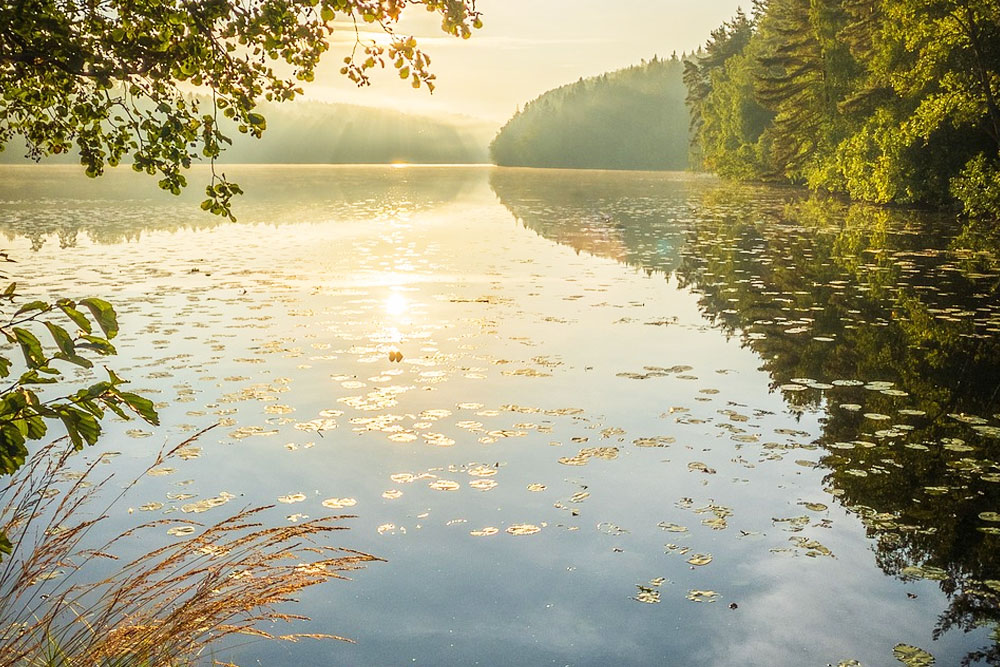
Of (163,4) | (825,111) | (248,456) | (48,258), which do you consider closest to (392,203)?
(825,111)

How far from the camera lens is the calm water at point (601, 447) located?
568 centimetres

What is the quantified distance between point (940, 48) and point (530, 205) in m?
27.2

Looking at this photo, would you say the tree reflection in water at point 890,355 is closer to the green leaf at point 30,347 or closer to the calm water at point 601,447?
the calm water at point 601,447

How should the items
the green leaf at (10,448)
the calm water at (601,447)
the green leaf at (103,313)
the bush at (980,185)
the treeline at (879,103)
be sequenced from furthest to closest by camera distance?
1. the treeline at (879,103)
2. the bush at (980,185)
3. the calm water at (601,447)
4. the green leaf at (103,313)
5. the green leaf at (10,448)

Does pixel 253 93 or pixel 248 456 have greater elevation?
pixel 253 93

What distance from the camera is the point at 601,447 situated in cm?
895

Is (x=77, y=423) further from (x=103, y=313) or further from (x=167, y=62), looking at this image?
(x=167, y=62)

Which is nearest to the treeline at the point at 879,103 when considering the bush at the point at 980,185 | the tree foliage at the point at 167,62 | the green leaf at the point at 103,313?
the bush at the point at 980,185

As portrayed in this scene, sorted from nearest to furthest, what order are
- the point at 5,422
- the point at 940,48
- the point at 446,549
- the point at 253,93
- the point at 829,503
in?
1. the point at 5,422
2. the point at 253,93
3. the point at 446,549
4. the point at 829,503
5. the point at 940,48

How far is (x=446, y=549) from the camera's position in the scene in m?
6.64

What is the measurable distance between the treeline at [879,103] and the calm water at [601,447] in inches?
477

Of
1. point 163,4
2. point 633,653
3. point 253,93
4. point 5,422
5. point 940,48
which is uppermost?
point 940,48

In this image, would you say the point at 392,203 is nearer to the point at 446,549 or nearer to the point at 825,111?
the point at 825,111

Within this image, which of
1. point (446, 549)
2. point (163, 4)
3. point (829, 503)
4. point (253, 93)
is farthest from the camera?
point (829, 503)
